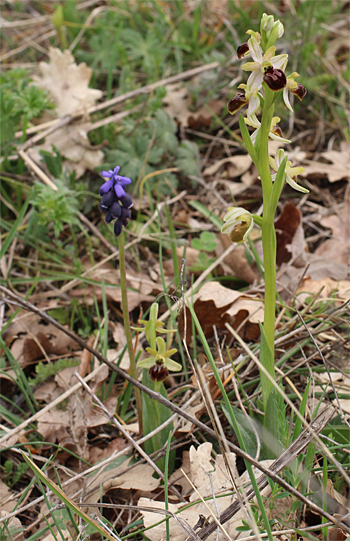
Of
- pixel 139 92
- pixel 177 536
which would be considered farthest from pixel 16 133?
pixel 177 536

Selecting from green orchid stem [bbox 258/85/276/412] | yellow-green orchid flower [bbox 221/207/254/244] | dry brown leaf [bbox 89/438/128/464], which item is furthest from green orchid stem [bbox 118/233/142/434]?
green orchid stem [bbox 258/85/276/412]

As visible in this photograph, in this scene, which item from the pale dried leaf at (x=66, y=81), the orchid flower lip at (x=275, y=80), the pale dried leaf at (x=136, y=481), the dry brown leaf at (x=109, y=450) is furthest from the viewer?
the pale dried leaf at (x=66, y=81)

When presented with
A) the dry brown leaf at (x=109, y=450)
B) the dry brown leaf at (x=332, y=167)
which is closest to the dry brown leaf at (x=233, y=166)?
the dry brown leaf at (x=332, y=167)

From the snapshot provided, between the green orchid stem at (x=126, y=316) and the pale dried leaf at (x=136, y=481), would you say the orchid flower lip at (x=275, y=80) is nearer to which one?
the green orchid stem at (x=126, y=316)

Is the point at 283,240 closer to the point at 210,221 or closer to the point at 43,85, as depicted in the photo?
the point at 210,221

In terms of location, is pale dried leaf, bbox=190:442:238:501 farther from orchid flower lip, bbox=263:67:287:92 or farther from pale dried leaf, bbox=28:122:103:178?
pale dried leaf, bbox=28:122:103:178

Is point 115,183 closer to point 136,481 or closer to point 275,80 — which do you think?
point 275,80

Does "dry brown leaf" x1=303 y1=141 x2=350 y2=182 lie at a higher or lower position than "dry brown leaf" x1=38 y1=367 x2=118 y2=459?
higher

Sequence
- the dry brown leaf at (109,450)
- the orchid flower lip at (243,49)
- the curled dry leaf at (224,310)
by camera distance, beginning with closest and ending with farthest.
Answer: the orchid flower lip at (243,49)
the dry brown leaf at (109,450)
the curled dry leaf at (224,310)
